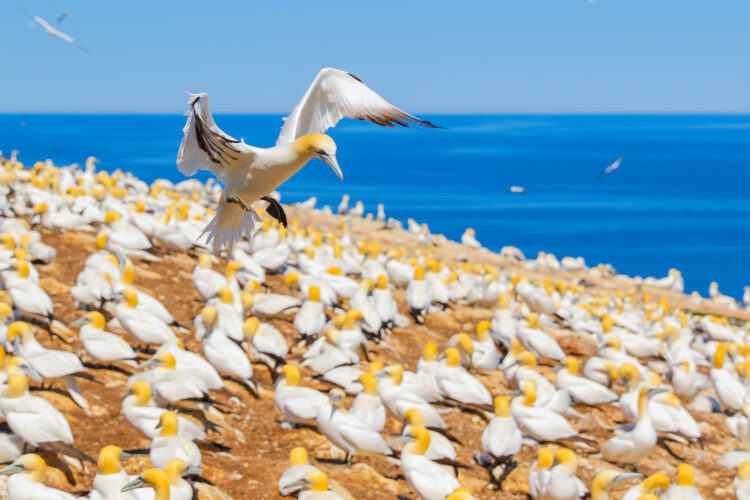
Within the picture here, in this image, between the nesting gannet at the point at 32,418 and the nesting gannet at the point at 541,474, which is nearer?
the nesting gannet at the point at 32,418

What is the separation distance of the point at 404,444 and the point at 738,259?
Result: 43.5m

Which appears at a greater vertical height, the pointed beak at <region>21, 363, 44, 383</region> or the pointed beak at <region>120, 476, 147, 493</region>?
the pointed beak at <region>21, 363, 44, 383</region>

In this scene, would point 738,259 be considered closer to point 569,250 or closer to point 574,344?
point 569,250

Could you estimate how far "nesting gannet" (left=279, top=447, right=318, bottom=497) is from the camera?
6168mm

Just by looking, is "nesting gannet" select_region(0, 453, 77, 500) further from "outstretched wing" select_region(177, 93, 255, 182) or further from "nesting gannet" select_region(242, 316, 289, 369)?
"nesting gannet" select_region(242, 316, 289, 369)

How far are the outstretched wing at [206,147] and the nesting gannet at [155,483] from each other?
1.83 meters

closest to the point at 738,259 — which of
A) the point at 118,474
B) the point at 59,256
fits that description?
the point at 59,256

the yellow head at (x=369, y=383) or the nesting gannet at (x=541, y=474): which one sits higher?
the yellow head at (x=369, y=383)

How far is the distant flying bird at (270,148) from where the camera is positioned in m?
4.99

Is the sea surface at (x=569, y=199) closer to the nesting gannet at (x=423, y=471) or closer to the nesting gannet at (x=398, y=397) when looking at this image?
the nesting gannet at (x=398, y=397)

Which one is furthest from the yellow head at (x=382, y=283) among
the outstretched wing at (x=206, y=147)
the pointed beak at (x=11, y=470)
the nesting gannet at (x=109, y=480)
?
the pointed beak at (x=11, y=470)

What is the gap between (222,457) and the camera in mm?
7043

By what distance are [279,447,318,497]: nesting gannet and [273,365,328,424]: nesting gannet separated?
1.08 meters

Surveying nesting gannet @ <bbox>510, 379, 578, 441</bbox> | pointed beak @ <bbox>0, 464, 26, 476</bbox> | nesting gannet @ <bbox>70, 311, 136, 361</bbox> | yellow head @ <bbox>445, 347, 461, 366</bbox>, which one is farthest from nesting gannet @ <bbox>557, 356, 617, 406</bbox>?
pointed beak @ <bbox>0, 464, 26, 476</bbox>
